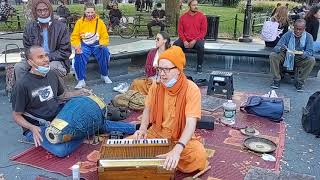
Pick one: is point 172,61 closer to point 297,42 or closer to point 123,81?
point 123,81

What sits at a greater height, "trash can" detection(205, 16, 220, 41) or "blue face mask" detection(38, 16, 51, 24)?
"blue face mask" detection(38, 16, 51, 24)

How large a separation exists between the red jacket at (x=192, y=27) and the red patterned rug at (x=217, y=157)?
333 cm

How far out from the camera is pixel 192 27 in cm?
800

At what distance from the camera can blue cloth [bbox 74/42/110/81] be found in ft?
22.0

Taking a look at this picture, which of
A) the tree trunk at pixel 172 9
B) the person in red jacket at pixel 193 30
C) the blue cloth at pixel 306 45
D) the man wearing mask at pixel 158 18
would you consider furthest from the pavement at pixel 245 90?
the tree trunk at pixel 172 9

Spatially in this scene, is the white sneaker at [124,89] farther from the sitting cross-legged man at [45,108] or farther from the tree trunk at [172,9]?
the tree trunk at [172,9]

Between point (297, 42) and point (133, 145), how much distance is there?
496 centimetres

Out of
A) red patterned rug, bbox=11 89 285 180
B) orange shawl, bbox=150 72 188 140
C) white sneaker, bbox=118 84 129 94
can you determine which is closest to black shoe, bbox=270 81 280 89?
red patterned rug, bbox=11 89 285 180

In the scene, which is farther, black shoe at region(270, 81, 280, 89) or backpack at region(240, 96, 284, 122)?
black shoe at region(270, 81, 280, 89)

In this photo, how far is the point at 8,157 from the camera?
419 centimetres

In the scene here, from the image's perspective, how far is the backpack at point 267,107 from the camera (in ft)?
17.9

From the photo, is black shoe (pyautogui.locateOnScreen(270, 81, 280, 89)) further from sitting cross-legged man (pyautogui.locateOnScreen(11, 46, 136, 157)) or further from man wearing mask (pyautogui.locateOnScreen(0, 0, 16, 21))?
man wearing mask (pyautogui.locateOnScreen(0, 0, 16, 21))

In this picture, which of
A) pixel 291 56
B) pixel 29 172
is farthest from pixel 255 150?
pixel 291 56

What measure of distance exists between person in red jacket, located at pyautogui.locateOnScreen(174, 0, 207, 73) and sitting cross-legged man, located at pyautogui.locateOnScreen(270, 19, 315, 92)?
1.56 metres
